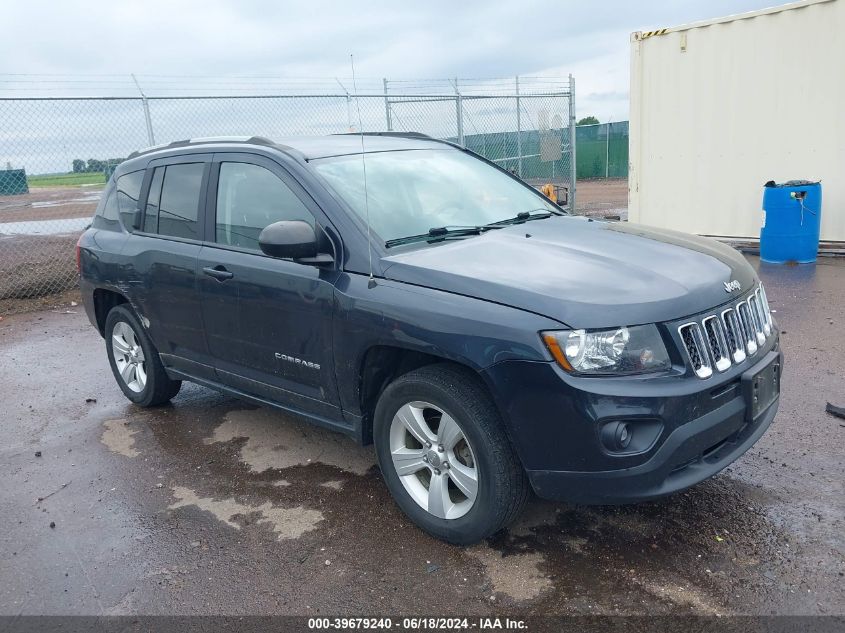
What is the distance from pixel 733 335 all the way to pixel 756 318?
368mm

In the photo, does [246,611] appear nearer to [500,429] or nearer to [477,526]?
[477,526]

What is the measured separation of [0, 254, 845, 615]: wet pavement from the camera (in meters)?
2.97

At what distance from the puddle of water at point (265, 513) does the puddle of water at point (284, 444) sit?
0.42 meters

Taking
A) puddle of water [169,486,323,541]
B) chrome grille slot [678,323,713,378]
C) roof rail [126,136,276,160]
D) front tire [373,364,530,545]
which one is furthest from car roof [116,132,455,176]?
chrome grille slot [678,323,713,378]

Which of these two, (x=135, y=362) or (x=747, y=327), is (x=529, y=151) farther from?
(x=747, y=327)

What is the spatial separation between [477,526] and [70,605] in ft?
5.80

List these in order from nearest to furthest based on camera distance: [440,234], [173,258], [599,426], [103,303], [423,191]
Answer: [599,426]
[440,234]
[423,191]
[173,258]
[103,303]

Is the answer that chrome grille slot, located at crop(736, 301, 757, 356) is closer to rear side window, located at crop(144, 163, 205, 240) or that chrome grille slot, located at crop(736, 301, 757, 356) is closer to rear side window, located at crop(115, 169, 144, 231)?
rear side window, located at crop(144, 163, 205, 240)

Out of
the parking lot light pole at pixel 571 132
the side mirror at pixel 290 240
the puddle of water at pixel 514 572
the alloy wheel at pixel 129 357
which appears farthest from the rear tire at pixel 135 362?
the parking lot light pole at pixel 571 132

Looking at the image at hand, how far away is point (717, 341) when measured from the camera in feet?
9.93

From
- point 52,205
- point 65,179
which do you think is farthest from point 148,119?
point 52,205

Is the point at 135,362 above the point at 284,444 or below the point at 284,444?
above

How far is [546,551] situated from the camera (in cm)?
325

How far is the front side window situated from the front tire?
3.77 feet
